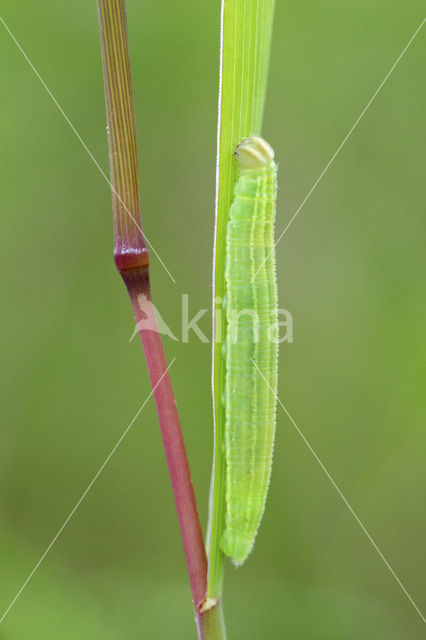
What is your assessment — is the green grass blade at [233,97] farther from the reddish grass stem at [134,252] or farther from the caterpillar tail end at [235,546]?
the caterpillar tail end at [235,546]

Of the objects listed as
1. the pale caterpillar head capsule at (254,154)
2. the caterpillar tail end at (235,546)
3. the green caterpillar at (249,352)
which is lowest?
the caterpillar tail end at (235,546)

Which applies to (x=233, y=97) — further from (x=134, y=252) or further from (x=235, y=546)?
(x=235, y=546)

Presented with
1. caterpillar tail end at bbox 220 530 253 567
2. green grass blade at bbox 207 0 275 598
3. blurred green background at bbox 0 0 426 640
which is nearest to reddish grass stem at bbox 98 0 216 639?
green grass blade at bbox 207 0 275 598

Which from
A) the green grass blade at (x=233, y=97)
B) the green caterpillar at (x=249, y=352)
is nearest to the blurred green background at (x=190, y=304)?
the green caterpillar at (x=249, y=352)

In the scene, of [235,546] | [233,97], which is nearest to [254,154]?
[233,97]

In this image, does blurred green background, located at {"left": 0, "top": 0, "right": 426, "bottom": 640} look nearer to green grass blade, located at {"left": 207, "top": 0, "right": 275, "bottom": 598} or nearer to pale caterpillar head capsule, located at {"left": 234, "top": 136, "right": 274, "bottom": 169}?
pale caterpillar head capsule, located at {"left": 234, "top": 136, "right": 274, "bottom": 169}

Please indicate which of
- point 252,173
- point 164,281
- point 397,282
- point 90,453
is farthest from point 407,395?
point 252,173
